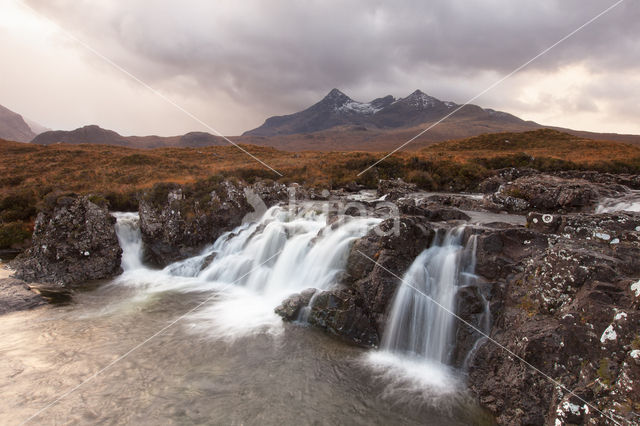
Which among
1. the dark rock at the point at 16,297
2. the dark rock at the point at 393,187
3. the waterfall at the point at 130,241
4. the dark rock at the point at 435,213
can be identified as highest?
the dark rock at the point at 393,187

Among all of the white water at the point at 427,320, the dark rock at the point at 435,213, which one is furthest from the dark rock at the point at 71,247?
the dark rock at the point at 435,213

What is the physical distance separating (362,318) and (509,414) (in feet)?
14.1

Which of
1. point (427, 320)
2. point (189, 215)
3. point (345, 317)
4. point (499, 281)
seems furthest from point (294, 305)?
point (189, 215)

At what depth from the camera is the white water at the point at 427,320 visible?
26.7 ft

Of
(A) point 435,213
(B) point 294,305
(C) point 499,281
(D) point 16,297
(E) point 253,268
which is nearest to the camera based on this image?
(C) point 499,281

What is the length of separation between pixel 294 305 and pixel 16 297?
1065 cm

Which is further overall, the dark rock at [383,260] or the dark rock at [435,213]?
the dark rock at [435,213]

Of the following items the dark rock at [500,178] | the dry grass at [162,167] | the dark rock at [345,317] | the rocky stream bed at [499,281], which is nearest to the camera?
the rocky stream bed at [499,281]

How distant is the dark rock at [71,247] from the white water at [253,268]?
1146 mm

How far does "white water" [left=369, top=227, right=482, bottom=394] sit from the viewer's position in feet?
26.7

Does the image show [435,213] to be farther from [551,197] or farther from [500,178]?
[500,178]

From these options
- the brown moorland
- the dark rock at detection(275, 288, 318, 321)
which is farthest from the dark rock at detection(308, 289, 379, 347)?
the brown moorland

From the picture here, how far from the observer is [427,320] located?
917 cm

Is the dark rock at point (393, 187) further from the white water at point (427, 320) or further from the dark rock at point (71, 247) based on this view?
the dark rock at point (71, 247)
